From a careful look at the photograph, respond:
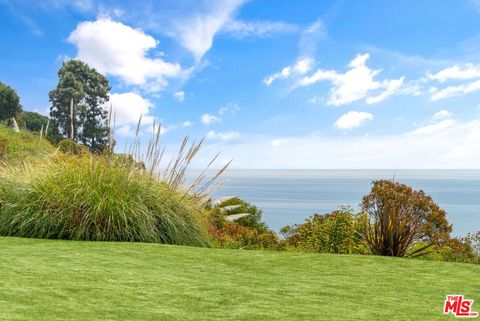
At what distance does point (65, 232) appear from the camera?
7.35 metres

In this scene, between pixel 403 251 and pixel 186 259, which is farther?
pixel 403 251

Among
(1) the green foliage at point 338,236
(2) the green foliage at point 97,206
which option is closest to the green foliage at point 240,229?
(1) the green foliage at point 338,236

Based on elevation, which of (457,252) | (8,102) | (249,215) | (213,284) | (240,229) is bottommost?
(213,284)

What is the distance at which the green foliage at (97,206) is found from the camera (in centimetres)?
727

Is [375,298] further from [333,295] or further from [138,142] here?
[138,142]

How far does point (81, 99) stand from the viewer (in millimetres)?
36000

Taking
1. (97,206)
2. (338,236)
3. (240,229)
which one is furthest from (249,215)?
(97,206)

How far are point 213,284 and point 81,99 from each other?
33.6 metres

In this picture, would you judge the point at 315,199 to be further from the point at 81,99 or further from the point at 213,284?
the point at 213,284

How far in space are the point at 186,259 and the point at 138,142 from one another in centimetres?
294

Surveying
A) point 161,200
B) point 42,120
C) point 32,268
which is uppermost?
point 42,120

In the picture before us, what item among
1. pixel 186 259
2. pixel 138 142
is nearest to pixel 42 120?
pixel 138 142

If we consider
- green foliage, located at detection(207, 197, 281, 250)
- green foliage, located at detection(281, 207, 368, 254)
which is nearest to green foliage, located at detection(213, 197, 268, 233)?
green foliage, located at detection(207, 197, 281, 250)

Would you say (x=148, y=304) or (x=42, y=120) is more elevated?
(x=42, y=120)
